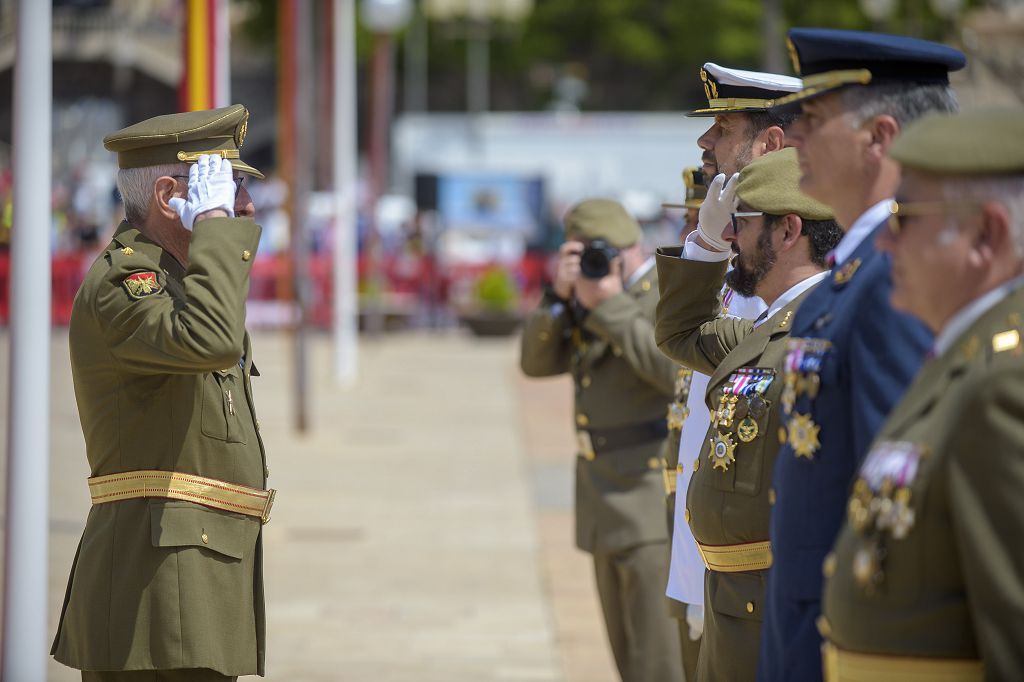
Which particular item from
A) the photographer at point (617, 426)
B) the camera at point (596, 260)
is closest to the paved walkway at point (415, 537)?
the photographer at point (617, 426)

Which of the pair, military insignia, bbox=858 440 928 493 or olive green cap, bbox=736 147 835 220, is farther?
olive green cap, bbox=736 147 835 220

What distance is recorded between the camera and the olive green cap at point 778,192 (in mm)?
3330

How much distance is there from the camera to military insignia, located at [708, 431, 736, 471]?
3.27 meters

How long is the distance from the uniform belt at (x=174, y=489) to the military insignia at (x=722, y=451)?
1.05 m

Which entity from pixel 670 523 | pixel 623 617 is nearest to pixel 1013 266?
pixel 670 523

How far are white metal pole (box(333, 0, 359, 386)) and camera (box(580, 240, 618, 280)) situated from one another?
1146 cm

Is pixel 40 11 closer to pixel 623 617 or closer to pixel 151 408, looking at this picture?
Result: pixel 151 408

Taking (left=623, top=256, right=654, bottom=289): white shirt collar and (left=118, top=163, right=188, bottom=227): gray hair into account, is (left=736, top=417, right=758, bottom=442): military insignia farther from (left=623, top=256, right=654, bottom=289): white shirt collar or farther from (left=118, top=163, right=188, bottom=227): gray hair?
(left=623, top=256, right=654, bottom=289): white shirt collar

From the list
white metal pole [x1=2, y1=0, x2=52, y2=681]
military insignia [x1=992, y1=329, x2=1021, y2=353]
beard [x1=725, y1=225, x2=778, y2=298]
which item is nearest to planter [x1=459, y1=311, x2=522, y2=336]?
white metal pole [x1=2, y1=0, x2=52, y2=681]

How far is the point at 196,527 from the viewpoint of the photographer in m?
3.35

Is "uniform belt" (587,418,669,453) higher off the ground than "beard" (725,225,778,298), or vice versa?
"beard" (725,225,778,298)

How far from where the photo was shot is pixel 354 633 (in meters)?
7.00

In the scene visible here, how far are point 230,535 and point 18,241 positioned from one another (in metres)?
1.74

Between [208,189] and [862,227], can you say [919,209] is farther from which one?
[208,189]
